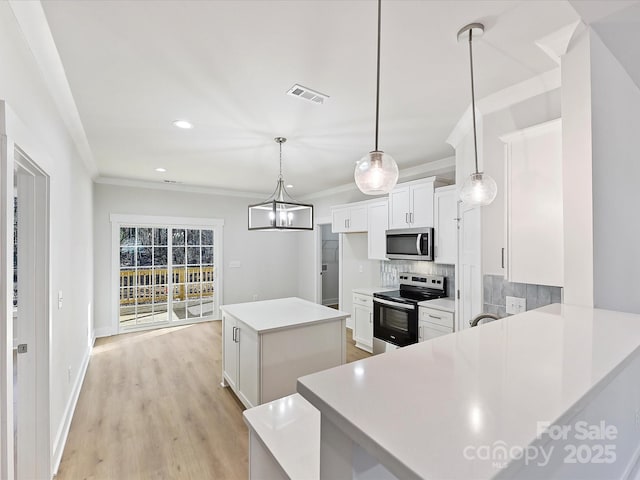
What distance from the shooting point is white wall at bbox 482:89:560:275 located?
2107 millimetres

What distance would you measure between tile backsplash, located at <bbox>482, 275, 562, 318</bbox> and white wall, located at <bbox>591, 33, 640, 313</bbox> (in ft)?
1.45

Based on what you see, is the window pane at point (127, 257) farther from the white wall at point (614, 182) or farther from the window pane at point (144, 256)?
the white wall at point (614, 182)

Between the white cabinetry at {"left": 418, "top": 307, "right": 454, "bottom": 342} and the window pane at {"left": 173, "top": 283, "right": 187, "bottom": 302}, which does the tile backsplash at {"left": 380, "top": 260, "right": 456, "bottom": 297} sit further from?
the window pane at {"left": 173, "top": 283, "right": 187, "bottom": 302}

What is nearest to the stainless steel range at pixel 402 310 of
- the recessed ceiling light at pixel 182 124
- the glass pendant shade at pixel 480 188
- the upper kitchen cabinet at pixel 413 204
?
the upper kitchen cabinet at pixel 413 204

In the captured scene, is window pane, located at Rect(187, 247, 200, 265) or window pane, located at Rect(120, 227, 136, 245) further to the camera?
window pane, located at Rect(187, 247, 200, 265)

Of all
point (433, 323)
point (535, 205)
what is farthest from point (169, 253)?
point (535, 205)

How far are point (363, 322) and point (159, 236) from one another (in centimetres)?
380

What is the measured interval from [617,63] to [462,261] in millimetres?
1680

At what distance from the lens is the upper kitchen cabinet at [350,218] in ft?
15.5

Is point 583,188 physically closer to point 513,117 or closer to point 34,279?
point 513,117

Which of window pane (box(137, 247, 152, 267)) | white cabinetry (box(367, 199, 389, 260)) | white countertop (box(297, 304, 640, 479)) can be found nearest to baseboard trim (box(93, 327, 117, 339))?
window pane (box(137, 247, 152, 267))

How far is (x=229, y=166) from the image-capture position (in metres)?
4.29

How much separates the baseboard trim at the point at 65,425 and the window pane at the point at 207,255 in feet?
8.68

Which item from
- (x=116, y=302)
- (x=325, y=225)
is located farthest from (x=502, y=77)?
(x=116, y=302)
